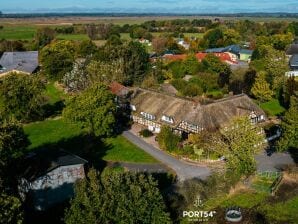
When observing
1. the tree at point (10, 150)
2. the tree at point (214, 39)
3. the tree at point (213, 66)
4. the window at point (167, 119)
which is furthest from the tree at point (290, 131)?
the tree at point (214, 39)

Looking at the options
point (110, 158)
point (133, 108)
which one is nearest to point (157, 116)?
point (133, 108)

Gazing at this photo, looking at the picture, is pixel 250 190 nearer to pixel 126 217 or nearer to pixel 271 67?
pixel 126 217

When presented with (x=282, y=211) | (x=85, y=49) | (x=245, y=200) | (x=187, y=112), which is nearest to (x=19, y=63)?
(x=85, y=49)

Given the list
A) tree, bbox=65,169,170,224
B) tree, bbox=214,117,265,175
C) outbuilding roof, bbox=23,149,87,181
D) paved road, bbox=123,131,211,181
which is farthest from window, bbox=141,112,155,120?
tree, bbox=65,169,170,224

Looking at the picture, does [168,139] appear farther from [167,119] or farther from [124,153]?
[167,119]

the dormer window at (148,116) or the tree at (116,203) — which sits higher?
the tree at (116,203)

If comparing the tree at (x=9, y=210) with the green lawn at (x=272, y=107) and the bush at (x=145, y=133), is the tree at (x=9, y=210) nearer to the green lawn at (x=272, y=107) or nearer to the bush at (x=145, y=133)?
the bush at (x=145, y=133)
